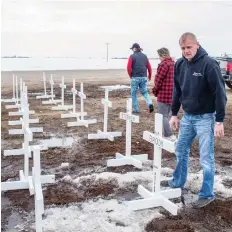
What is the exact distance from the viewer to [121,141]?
7527 millimetres

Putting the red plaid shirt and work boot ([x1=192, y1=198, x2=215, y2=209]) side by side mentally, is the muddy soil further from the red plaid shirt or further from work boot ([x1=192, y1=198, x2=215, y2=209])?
the red plaid shirt

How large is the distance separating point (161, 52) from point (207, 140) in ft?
8.89

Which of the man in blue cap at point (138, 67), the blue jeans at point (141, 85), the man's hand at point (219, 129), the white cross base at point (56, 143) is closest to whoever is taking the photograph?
the man's hand at point (219, 129)

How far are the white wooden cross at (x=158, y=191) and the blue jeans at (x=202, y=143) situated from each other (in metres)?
0.34

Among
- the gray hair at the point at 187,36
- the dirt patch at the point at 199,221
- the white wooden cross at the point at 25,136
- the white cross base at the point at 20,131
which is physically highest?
the gray hair at the point at 187,36

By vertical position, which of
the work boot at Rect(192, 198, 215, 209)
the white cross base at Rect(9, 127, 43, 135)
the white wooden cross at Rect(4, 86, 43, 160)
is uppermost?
the white wooden cross at Rect(4, 86, 43, 160)

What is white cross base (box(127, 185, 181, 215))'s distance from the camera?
4.27 metres

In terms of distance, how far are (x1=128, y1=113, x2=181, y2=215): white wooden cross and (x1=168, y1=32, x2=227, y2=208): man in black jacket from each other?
0.34 m

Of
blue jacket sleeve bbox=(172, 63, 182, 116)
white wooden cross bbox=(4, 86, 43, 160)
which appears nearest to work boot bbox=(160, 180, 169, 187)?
blue jacket sleeve bbox=(172, 63, 182, 116)

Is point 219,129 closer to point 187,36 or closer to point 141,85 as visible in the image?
point 187,36

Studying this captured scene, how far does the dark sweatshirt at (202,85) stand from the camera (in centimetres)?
414

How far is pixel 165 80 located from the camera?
6.76m

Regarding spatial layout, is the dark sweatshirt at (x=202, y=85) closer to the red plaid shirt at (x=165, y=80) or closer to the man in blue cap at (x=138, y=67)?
the red plaid shirt at (x=165, y=80)

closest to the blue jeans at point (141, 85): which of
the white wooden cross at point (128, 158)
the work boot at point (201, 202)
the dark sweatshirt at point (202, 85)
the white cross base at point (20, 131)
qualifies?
the white cross base at point (20, 131)
